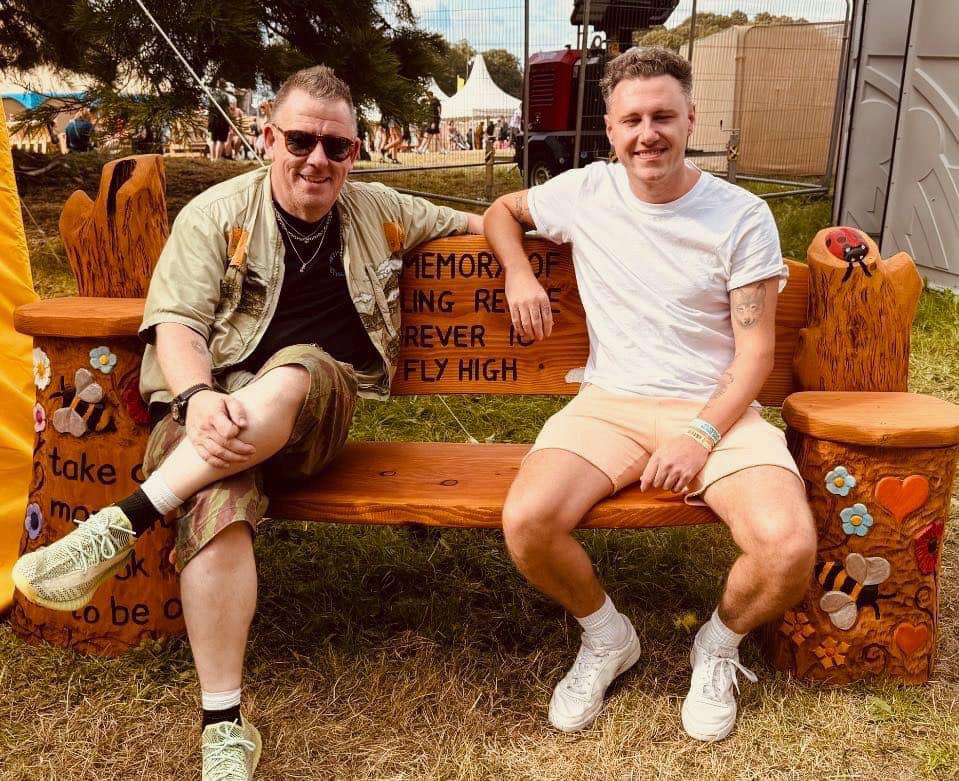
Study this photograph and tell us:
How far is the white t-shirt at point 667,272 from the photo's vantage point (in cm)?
266

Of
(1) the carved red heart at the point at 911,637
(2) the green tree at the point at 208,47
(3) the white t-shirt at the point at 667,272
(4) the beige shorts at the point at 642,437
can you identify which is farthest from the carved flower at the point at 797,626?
(2) the green tree at the point at 208,47

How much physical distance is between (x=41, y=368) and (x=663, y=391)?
1.77 meters

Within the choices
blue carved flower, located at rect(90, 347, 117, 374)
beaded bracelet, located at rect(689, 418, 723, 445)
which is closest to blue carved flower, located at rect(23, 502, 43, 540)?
blue carved flower, located at rect(90, 347, 117, 374)

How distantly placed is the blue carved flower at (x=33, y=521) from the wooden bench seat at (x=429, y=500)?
805mm

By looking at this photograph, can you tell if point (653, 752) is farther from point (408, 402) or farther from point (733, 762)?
point (408, 402)

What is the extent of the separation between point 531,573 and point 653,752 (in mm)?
Result: 545

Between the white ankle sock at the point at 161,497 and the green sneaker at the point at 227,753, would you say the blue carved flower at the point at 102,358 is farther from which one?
the green sneaker at the point at 227,753

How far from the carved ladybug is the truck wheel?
8.52 meters

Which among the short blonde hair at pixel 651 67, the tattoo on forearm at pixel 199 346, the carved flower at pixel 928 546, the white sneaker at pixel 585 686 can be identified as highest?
the short blonde hair at pixel 651 67

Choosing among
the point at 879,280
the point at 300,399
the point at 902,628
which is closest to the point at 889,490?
the point at 902,628

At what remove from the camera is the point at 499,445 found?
3.16 metres

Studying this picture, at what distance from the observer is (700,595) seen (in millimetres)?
3320

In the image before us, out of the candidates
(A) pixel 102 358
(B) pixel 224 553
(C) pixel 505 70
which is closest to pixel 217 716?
(B) pixel 224 553

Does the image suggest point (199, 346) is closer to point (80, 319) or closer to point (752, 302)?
point (80, 319)
